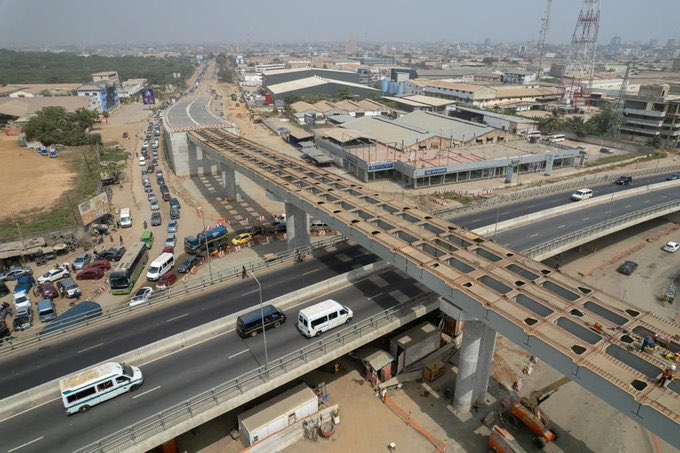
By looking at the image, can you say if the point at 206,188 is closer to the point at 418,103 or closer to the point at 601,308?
the point at 601,308

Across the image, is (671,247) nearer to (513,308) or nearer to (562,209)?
(562,209)

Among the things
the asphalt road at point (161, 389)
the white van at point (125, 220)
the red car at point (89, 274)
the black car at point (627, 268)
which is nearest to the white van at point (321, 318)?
the asphalt road at point (161, 389)

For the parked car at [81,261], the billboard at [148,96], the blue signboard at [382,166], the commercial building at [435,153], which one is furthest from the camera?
the billboard at [148,96]

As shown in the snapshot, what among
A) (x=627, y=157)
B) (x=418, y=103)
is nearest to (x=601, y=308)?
(x=627, y=157)

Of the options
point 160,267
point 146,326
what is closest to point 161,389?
point 146,326

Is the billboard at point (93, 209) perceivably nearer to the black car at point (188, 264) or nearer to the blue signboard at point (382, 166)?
the black car at point (188, 264)
